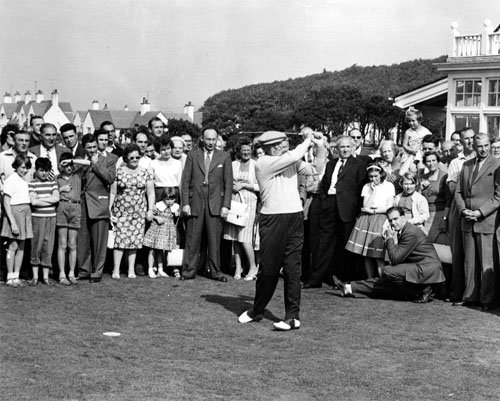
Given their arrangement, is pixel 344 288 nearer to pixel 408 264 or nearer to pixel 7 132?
pixel 408 264

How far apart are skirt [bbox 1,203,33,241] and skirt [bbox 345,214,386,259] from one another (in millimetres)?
4026

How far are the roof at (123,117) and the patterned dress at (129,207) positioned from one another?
8479 cm

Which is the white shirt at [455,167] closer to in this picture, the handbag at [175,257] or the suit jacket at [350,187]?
the suit jacket at [350,187]

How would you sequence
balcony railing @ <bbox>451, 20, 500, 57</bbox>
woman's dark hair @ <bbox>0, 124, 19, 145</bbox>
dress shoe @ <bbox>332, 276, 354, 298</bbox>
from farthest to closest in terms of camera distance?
balcony railing @ <bbox>451, 20, 500, 57</bbox> < woman's dark hair @ <bbox>0, 124, 19, 145</bbox> < dress shoe @ <bbox>332, 276, 354, 298</bbox>

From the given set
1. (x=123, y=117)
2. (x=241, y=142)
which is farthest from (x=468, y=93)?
(x=123, y=117)

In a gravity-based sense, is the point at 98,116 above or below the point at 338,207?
above

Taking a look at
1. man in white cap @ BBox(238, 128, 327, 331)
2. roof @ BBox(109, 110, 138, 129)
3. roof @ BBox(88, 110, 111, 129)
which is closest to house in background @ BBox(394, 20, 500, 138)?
man in white cap @ BBox(238, 128, 327, 331)

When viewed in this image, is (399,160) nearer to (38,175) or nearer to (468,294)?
(468,294)

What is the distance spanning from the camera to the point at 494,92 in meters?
28.9

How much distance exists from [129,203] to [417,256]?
154 inches

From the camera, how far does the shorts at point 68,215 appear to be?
10.3 m

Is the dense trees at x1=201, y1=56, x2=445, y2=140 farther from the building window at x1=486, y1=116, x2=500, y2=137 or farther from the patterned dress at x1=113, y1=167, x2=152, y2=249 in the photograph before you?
the patterned dress at x1=113, y1=167, x2=152, y2=249

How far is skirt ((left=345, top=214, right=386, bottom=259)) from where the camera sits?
10.1m

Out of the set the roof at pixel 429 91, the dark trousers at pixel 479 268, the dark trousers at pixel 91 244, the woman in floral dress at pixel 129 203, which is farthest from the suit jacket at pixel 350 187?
the roof at pixel 429 91
